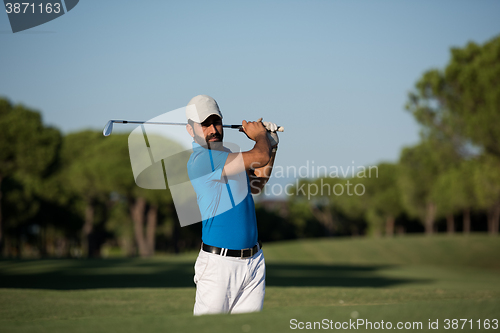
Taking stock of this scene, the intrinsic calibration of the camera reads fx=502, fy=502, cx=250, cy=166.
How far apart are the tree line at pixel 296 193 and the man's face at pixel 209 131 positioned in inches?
58.1

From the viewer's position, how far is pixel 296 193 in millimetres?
73562

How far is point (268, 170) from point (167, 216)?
46614mm

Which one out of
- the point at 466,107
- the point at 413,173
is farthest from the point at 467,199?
the point at 466,107

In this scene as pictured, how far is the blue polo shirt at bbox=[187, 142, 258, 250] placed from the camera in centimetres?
371

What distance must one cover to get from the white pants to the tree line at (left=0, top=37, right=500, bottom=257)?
201cm

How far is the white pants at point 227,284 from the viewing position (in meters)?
3.69

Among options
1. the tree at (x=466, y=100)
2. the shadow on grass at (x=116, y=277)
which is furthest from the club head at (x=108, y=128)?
the tree at (x=466, y=100)

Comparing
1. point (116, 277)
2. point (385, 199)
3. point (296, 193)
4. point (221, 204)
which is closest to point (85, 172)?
point (116, 277)

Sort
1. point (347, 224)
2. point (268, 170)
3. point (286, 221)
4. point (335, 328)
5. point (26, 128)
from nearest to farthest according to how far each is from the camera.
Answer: point (335, 328) → point (268, 170) → point (26, 128) → point (286, 221) → point (347, 224)

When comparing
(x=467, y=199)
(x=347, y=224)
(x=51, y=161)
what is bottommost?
(x=347, y=224)

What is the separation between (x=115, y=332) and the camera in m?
2.99

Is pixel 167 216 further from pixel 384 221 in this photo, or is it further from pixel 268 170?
pixel 268 170

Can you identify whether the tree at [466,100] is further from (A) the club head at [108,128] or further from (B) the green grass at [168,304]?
(A) the club head at [108,128]

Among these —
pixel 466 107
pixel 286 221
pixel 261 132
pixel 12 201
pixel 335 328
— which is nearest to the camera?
pixel 335 328
